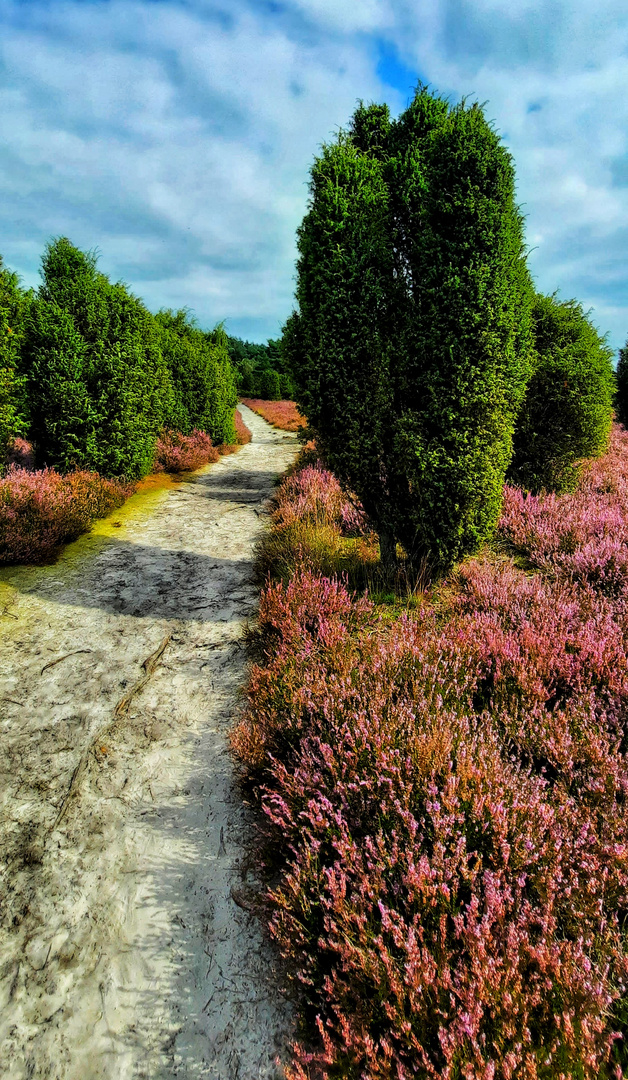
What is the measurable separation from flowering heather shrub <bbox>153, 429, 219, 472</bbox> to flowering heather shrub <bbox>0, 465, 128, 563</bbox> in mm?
4166

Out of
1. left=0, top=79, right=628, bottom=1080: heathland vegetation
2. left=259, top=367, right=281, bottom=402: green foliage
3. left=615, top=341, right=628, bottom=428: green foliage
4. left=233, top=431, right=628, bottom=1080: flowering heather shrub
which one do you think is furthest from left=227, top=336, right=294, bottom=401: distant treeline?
left=233, top=431, right=628, bottom=1080: flowering heather shrub

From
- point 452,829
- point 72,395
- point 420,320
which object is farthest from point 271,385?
point 452,829

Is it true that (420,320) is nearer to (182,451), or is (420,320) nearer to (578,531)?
(578,531)

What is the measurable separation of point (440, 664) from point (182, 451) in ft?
39.1

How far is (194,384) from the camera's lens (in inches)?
603

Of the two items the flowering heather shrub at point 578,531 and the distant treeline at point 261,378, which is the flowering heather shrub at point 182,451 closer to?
the flowering heather shrub at point 578,531

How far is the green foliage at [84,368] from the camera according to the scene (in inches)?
343

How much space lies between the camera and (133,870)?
8.84ft

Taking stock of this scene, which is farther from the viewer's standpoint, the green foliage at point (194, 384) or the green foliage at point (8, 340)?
the green foliage at point (194, 384)

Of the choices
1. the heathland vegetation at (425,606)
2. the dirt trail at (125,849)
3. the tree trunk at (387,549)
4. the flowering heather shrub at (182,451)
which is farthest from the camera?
the flowering heather shrub at (182,451)

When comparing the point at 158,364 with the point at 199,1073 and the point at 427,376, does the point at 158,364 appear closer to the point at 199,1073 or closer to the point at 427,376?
the point at 427,376

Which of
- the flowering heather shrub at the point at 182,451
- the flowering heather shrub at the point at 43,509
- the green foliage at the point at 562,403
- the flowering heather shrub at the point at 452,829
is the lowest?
the flowering heather shrub at the point at 452,829

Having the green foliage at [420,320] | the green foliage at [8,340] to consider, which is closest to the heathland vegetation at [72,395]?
the green foliage at [8,340]

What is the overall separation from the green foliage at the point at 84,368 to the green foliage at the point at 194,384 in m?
3.47
